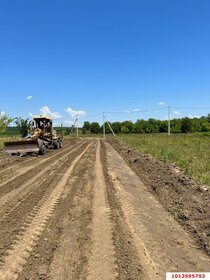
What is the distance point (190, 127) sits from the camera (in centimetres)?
10150

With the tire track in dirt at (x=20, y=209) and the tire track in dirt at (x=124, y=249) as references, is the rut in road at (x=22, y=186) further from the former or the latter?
the tire track in dirt at (x=124, y=249)

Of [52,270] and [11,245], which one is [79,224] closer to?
[11,245]

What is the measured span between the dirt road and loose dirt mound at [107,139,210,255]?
23 centimetres

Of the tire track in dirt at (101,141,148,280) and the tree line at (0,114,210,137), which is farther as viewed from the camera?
the tree line at (0,114,210,137)

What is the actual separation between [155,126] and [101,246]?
105510 mm

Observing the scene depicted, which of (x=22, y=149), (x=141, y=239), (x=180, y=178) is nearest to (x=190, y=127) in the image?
(x=22, y=149)

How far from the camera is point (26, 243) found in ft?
20.6

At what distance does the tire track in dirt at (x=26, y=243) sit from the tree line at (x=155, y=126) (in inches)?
3594

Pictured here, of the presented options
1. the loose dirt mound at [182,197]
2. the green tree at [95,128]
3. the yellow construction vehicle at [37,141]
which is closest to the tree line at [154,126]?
the green tree at [95,128]

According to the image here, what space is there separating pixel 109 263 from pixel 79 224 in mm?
2084

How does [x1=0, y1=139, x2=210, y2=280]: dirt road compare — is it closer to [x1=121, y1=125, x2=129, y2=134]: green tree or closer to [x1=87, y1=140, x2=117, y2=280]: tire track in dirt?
[x1=87, y1=140, x2=117, y2=280]: tire track in dirt

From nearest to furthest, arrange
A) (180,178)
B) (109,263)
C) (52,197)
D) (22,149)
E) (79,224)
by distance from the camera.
A: (109,263) → (79,224) → (52,197) → (180,178) → (22,149)

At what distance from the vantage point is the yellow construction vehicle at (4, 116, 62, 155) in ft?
74.8

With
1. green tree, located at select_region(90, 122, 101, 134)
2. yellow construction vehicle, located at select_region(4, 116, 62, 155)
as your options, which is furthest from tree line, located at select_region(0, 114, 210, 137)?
yellow construction vehicle, located at select_region(4, 116, 62, 155)
